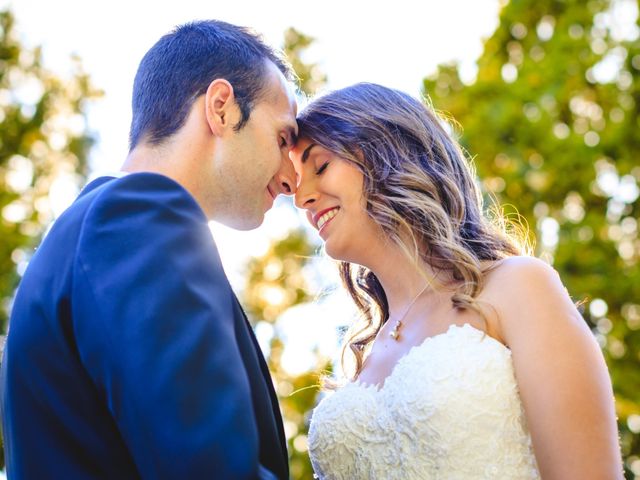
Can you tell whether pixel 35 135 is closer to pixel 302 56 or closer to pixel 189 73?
pixel 302 56

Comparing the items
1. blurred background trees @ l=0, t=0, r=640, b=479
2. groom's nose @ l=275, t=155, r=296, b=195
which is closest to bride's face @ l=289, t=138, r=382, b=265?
groom's nose @ l=275, t=155, r=296, b=195

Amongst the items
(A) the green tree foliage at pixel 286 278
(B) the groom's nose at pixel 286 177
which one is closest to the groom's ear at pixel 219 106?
(B) the groom's nose at pixel 286 177

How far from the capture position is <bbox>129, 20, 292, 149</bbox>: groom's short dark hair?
10.7 ft

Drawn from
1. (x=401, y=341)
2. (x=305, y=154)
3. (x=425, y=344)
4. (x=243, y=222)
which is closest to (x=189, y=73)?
(x=243, y=222)

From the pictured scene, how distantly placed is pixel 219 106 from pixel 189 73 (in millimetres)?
213

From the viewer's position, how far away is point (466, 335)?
391 centimetres

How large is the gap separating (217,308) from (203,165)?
41.7 inches

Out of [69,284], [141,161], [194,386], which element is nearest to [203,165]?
[141,161]

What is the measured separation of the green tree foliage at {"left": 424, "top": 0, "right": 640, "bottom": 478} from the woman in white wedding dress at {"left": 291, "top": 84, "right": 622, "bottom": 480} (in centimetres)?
943

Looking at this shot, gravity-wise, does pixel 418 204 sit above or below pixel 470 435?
above

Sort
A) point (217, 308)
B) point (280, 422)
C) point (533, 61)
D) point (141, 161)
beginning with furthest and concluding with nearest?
point (533, 61), point (141, 161), point (280, 422), point (217, 308)

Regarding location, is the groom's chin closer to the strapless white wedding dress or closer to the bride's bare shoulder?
the strapless white wedding dress

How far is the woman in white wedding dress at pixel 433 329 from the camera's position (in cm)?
355

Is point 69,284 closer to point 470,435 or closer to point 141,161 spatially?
point 141,161
